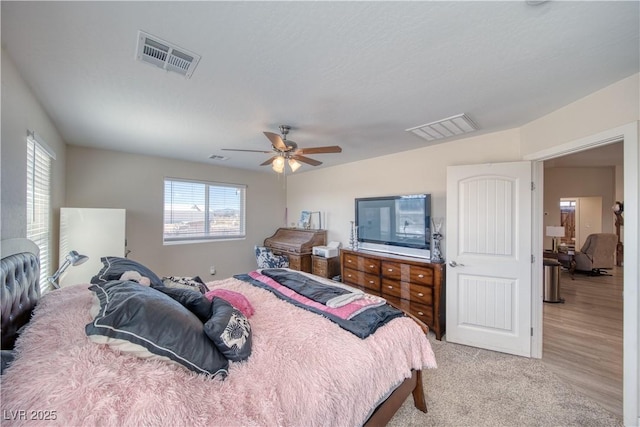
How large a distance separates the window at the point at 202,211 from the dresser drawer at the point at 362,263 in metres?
2.45

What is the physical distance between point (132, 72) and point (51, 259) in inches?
105

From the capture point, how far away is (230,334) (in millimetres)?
1229

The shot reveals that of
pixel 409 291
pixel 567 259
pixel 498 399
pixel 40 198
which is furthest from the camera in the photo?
pixel 567 259

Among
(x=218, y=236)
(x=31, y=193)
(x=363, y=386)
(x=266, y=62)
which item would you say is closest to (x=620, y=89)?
(x=266, y=62)

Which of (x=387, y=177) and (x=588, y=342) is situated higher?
(x=387, y=177)

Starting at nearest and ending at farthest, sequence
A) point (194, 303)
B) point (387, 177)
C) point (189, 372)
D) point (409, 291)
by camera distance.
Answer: point (189, 372) → point (194, 303) → point (409, 291) → point (387, 177)

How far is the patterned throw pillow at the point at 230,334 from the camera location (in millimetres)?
1187

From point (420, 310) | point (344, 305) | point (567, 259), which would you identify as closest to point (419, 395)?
point (344, 305)

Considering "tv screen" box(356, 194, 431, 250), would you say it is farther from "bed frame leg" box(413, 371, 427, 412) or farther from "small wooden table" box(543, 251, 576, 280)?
"small wooden table" box(543, 251, 576, 280)

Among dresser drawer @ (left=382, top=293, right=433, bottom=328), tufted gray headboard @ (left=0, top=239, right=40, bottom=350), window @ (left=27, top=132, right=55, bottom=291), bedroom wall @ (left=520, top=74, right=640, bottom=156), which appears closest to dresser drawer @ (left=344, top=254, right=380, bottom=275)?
dresser drawer @ (left=382, top=293, right=433, bottom=328)

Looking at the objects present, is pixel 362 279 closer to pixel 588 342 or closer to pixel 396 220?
pixel 396 220

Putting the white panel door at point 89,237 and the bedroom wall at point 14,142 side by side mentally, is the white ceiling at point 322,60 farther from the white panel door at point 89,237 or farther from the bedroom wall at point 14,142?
the white panel door at point 89,237

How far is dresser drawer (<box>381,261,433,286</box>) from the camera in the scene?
296 centimetres

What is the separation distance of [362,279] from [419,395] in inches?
75.4
